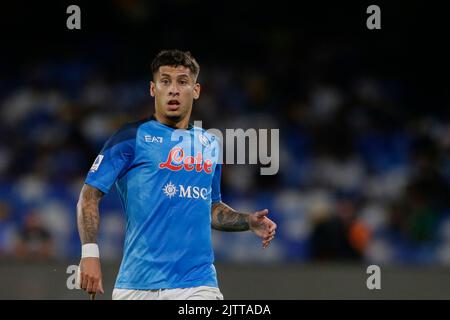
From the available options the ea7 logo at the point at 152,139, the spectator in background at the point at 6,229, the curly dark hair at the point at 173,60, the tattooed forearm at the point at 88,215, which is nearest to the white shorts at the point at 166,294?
the tattooed forearm at the point at 88,215

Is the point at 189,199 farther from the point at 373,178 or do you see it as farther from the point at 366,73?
the point at 366,73

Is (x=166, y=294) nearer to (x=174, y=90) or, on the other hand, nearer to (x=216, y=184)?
(x=216, y=184)

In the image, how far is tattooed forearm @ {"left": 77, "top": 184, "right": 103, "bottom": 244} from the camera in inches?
215

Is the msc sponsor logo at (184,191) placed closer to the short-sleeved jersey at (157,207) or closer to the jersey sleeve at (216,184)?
the short-sleeved jersey at (157,207)

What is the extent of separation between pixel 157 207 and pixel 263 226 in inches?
28.1

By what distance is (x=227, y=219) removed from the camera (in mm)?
6207

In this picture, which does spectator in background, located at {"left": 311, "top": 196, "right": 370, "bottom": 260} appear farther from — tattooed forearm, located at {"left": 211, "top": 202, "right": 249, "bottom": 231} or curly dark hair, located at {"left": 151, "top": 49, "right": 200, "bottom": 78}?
curly dark hair, located at {"left": 151, "top": 49, "right": 200, "bottom": 78}

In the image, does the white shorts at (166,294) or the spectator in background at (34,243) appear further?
the spectator in background at (34,243)

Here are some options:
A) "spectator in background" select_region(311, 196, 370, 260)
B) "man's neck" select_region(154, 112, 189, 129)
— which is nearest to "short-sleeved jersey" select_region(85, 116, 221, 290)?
"man's neck" select_region(154, 112, 189, 129)

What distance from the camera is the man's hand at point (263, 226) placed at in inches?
228

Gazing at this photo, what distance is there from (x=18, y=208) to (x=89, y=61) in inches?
147

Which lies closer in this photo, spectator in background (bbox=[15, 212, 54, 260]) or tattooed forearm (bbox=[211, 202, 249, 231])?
tattooed forearm (bbox=[211, 202, 249, 231])

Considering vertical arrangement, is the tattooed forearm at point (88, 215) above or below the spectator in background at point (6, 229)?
below
